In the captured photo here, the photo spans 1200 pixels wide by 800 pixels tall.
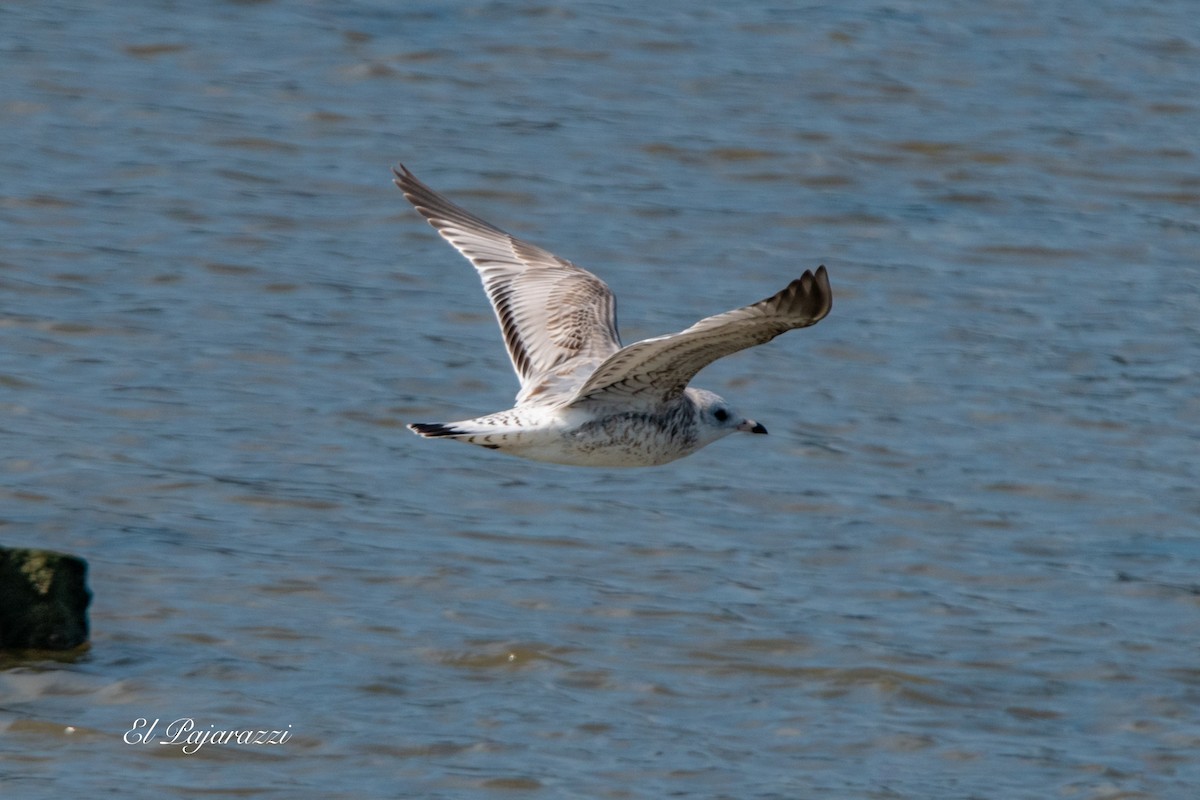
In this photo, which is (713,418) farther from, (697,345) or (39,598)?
(39,598)

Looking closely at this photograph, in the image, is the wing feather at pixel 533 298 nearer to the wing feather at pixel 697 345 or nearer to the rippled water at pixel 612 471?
the wing feather at pixel 697 345

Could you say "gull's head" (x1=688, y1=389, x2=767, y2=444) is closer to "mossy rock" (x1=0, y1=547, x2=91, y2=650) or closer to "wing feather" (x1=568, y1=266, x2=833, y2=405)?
"wing feather" (x1=568, y1=266, x2=833, y2=405)

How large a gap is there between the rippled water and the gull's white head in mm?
975

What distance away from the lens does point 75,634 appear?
718 cm

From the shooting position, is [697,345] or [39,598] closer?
[697,345]

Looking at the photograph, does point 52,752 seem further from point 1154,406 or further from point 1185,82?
point 1185,82

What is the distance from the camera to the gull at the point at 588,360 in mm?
5844

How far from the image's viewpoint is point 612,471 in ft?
30.8

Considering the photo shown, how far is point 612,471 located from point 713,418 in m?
2.37

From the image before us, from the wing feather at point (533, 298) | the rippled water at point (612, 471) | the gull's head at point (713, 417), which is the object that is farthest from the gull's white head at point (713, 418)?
the rippled water at point (612, 471)

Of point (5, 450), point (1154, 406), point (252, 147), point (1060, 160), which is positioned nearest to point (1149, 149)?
point (1060, 160)

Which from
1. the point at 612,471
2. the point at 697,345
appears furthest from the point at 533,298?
the point at 697,345

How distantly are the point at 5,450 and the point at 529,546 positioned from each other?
2261mm

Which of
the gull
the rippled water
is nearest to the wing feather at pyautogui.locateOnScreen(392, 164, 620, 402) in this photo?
the gull
